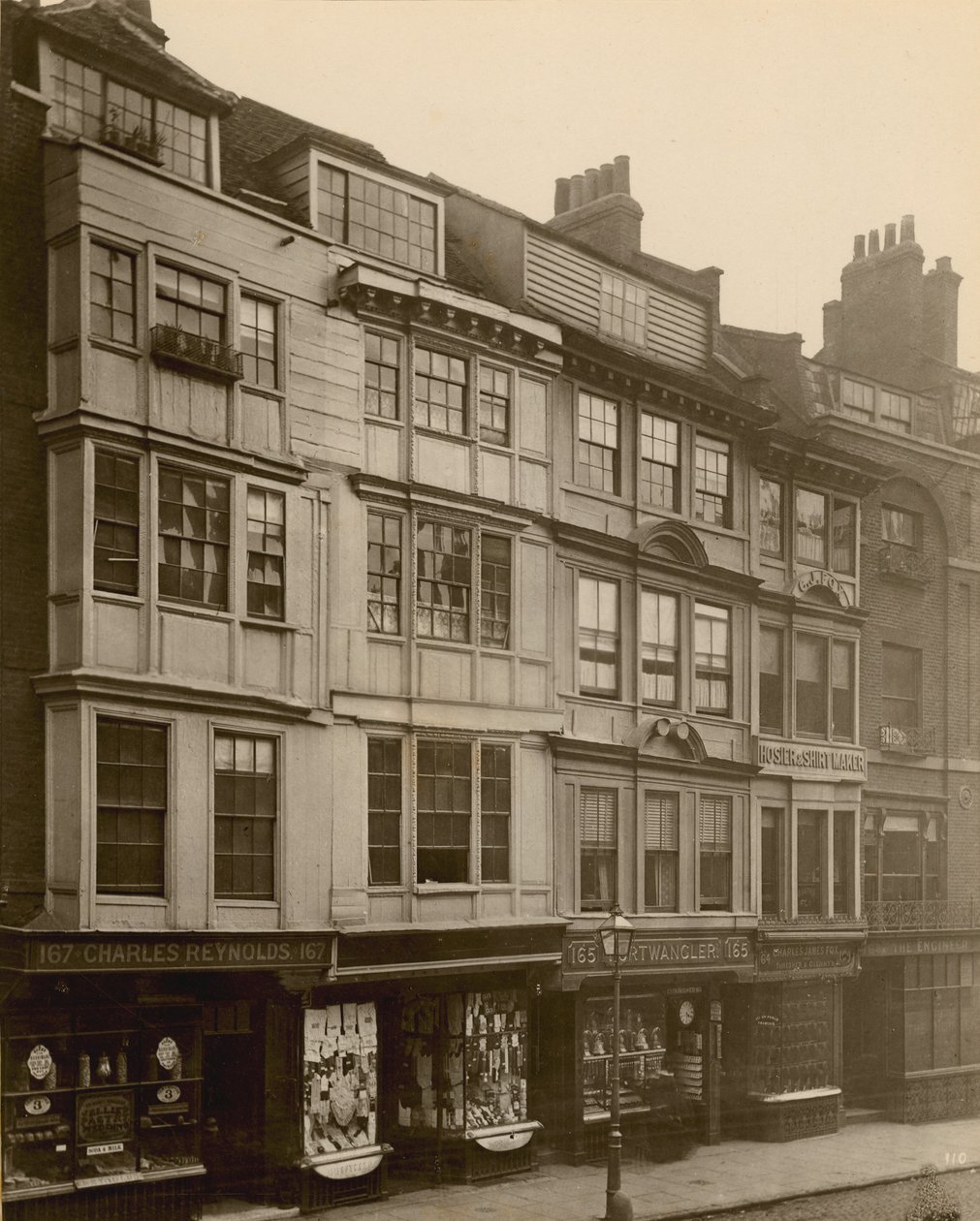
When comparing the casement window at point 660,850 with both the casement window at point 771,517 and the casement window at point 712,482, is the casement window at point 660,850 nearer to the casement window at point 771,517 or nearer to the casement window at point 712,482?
the casement window at point 712,482

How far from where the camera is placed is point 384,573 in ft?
64.2

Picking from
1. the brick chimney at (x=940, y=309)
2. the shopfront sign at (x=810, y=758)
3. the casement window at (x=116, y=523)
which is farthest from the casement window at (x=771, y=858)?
the casement window at (x=116, y=523)

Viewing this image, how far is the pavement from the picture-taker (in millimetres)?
18812

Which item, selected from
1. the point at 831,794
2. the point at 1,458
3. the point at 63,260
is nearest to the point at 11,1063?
the point at 1,458

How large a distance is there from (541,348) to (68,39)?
27.0ft

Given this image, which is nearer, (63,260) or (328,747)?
(63,260)

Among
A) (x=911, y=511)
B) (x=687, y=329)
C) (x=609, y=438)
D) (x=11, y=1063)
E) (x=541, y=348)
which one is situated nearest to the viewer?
(x=11, y=1063)

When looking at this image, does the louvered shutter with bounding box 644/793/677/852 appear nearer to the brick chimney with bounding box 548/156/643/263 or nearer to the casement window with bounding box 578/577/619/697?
the casement window with bounding box 578/577/619/697

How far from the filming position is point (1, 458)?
52.3ft

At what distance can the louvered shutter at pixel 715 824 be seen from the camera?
80.5ft

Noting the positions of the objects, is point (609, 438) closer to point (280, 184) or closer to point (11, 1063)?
point (280, 184)

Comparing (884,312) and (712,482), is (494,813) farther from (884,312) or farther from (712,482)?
(884,312)

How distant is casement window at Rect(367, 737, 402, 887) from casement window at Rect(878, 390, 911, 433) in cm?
1461

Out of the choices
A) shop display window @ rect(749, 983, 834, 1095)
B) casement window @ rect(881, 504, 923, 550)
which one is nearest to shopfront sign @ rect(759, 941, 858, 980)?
shop display window @ rect(749, 983, 834, 1095)
